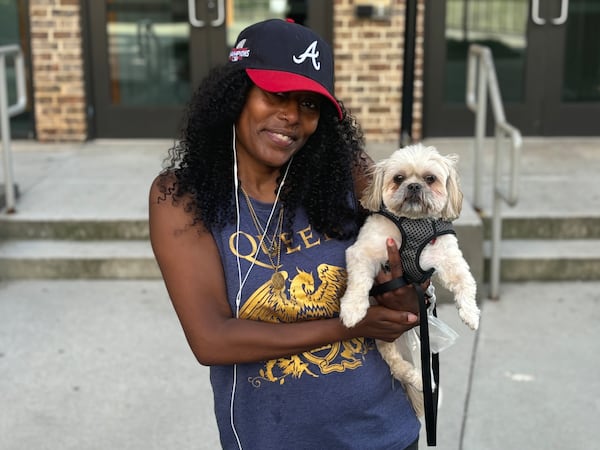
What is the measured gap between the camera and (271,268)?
76.4 inches

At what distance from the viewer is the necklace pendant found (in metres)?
1.93

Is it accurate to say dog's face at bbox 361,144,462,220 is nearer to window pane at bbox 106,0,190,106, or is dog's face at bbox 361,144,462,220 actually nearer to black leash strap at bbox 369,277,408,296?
black leash strap at bbox 369,277,408,296

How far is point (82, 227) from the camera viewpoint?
575cm

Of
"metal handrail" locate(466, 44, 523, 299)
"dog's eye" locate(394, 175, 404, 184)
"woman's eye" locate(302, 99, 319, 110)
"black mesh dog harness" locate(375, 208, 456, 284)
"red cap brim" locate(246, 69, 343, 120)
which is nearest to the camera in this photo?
"red cap brim" locate(246, 69, 343, 120)

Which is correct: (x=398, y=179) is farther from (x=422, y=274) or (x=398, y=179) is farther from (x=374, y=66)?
(x=374, y=66)

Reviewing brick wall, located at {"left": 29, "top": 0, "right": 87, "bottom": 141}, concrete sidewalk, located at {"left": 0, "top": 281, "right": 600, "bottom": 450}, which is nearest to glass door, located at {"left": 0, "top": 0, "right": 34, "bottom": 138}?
brick wall, located at {"left": 29, "top": 0, "right": 87, "bottom": 141}

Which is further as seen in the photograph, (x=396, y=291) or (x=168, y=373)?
(x=168, y=373)

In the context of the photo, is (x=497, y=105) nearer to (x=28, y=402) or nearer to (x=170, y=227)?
(x=28, y=402)

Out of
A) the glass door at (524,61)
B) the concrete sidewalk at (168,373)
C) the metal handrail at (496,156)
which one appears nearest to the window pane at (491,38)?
the glass door at (524,61)

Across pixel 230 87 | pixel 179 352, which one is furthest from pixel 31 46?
pixel 230 87

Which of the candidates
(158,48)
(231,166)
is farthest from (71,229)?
(231,166)

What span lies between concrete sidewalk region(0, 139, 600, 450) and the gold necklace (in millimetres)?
2052

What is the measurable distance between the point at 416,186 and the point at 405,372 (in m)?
0.45

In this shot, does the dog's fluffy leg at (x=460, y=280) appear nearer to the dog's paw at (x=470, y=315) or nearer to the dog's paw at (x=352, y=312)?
the dog's paw at (x=470, y=315)
